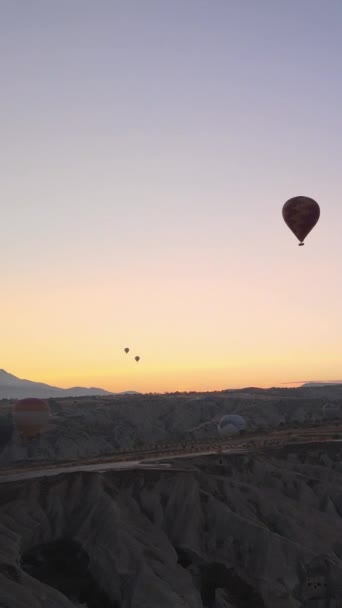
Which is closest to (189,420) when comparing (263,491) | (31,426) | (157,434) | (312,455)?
(157,434)

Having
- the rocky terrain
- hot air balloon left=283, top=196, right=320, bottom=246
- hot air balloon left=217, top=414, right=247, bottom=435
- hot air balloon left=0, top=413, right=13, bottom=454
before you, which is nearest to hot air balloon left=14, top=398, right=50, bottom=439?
the rocky terrain

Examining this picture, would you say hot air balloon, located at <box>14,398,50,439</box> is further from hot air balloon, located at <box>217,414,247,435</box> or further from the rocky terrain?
hot air balloon, located at <box>217,414,247,435</box>

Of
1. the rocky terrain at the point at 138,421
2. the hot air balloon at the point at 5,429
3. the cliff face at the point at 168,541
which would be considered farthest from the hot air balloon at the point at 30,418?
the cliff face at the point at 168,541

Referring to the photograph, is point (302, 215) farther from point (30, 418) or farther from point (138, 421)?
point (138, 421)

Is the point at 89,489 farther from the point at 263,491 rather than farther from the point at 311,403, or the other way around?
the point at 311,403

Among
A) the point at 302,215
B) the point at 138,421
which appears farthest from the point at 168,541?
the point at 138,421

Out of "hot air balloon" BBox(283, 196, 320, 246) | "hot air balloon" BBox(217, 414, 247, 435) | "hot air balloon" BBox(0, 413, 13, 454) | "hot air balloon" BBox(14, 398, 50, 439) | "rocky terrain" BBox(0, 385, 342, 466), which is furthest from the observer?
"hot air balloon" BBox(0, 413, 13, 454)
